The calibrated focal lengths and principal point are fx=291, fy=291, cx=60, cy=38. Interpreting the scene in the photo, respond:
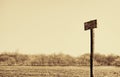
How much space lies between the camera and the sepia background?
17.8 feet

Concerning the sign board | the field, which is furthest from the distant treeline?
the sign board

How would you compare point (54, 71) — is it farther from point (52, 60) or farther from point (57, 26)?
point (57, 26)

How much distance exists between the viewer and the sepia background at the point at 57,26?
5.43 metres

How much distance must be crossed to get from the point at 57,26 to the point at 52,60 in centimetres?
66

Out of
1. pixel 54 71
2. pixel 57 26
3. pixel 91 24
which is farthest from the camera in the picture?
pixel 54 71

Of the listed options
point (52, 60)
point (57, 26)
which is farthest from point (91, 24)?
point (52, 60)

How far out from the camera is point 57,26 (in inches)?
215

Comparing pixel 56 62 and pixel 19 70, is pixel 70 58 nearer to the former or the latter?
pixel 56 62

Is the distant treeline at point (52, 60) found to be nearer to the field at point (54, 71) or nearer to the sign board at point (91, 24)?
the field at point (54, 71)

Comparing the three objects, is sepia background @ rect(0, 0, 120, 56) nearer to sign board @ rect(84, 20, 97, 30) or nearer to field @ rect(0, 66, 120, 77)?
field @ rect(0, 66, 120, 77)

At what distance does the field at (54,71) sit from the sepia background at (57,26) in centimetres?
32

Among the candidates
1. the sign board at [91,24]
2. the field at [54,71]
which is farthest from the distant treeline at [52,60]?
the sign board at [91,24]

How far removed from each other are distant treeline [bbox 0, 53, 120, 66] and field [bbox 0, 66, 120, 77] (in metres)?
0.08

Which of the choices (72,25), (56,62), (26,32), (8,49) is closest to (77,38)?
(72,25)
